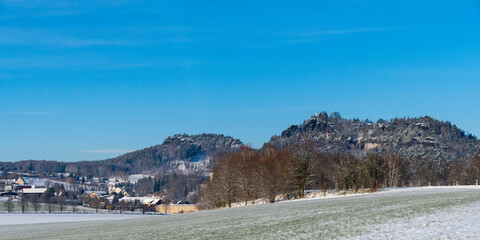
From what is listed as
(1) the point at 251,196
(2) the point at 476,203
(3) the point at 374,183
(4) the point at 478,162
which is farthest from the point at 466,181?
(2) the point at 476,203

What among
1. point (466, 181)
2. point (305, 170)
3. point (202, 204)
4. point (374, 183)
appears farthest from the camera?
point (466, 181)

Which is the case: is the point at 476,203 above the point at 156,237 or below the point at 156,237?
above

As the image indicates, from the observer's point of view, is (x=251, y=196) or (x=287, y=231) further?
(x=251, y=196)

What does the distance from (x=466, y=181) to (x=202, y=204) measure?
80.4 m

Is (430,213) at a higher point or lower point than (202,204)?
higher

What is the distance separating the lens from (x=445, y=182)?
168625 millimetres

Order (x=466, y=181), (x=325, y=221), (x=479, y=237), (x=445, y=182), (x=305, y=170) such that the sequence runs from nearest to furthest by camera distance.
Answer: (x=479, y=237) → (x=325, y=221) → (x=305, y=170) → (x=466, y=181) → (x=445, y=182)

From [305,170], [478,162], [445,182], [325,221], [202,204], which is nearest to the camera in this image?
[325,221]

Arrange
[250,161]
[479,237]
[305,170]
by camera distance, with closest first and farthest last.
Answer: [479,237], [305,170], [250,161]

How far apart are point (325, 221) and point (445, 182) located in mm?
149458

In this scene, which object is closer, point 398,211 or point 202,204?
point 398,211

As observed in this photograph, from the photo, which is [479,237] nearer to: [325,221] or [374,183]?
[325,221]

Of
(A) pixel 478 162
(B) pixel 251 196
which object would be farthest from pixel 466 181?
(B) pixel 251 196

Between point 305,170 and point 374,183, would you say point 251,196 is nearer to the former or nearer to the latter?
point 305,170
